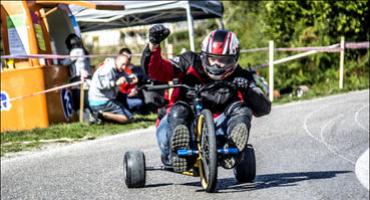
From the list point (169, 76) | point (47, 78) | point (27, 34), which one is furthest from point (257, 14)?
point (169, 76)

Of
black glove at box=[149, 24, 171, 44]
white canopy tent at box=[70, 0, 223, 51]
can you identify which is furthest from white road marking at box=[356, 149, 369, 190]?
white canopy tent at box=[70, 0, 223, 51]

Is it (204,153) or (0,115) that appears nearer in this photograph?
(204,153)

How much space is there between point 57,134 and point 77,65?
8.88 feet

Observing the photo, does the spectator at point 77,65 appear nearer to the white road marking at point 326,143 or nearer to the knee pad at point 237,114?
the white road marking at point 326,143

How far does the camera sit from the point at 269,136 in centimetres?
1123

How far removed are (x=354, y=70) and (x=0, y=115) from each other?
30.3ft

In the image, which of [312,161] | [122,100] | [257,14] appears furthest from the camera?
[257,14]

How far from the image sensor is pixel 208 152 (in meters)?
6.42

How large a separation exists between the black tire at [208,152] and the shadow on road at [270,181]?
0.31m

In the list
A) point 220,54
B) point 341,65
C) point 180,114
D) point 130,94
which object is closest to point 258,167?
point 180,114

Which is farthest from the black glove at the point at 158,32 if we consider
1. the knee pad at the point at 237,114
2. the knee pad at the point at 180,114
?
the knee pad at the point at 237,114

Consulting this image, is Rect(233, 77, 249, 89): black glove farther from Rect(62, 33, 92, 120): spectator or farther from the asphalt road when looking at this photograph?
Rect(62, 33, 92, 120): spectator

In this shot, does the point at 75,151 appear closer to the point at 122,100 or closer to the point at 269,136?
the point at 269,136

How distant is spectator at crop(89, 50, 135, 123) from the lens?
13.5m
